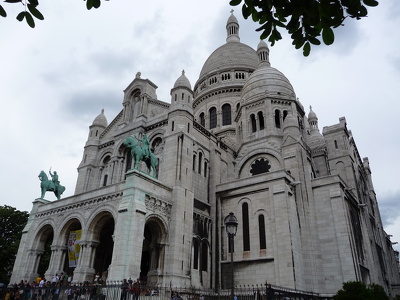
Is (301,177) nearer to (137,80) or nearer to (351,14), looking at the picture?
(137,80)

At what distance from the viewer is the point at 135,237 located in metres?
21.0

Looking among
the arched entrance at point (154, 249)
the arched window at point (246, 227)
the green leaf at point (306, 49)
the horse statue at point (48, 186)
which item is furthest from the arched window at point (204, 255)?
the green leaf at point (306, 49)

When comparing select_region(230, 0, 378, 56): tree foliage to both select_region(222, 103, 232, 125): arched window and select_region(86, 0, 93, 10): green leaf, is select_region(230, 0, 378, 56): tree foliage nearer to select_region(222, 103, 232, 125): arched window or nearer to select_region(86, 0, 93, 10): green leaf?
select_region(86, 0, 93, 10): green leaf

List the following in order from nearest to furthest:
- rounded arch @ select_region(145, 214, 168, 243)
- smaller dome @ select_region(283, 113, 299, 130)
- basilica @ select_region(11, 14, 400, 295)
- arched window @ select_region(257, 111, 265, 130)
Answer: basilica @ select_region(11, 14, 400, 295)
rounded arch @ select_region(145, 214, 168, 243)
smaller dome @ select_region(283, 113, 299, 130)
arched window @ select_region(257, 111, 265, 130)

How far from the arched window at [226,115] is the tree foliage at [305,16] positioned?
38905 mm

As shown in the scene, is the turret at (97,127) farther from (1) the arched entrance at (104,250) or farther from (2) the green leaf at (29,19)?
(2) the green leaf at (29,19)

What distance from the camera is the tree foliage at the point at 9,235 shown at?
37844 mm

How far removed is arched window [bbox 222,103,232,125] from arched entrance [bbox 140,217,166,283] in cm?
2316

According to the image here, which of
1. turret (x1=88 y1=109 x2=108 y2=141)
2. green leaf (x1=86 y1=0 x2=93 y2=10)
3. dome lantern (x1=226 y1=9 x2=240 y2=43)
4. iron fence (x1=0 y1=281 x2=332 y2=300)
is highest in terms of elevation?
dome lantern (x1=226 y1=9 x2=240 y2=43)

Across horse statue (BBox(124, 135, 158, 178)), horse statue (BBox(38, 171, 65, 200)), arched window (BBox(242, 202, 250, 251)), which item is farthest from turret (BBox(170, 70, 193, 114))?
horse statue (BBox(38, 171, 65, 200))

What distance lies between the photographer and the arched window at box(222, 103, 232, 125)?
45.1 m

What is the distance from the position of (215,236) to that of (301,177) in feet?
29.6

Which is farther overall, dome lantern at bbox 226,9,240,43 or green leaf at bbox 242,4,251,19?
dome lantern at bbox 226,9,240,43

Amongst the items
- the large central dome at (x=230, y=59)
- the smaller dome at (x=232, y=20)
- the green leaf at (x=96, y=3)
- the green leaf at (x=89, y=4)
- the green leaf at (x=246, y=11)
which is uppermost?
the smaller dome at (x=232, y=20)
